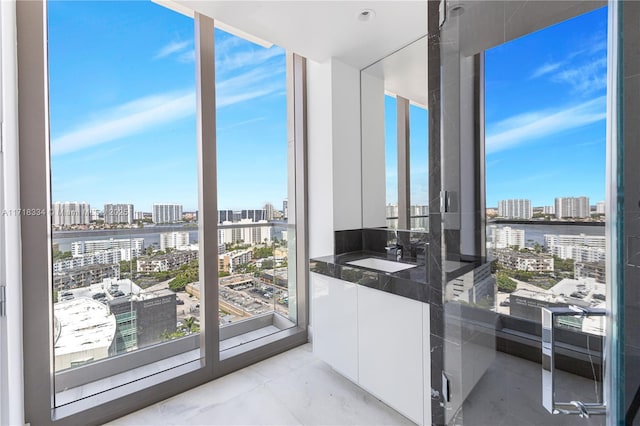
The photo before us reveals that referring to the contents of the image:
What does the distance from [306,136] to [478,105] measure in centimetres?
174

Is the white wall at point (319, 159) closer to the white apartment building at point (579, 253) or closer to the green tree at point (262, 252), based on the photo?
the green tree at point (262, 252)

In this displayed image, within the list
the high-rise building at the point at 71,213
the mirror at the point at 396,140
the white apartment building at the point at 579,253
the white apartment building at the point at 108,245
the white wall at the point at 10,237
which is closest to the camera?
the white apartment building at the point at 579,253

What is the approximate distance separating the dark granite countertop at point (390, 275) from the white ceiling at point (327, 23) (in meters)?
1.61

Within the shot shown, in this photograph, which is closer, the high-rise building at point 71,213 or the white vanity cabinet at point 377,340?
the white vanity cabinet at point 377,340

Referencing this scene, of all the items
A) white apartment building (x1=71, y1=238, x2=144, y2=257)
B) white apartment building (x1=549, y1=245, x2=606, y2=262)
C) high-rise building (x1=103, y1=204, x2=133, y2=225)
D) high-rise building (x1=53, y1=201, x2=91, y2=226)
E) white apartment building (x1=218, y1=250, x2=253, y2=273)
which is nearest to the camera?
white apartment building (x1=549, y1=245, x2=606, y2=262)

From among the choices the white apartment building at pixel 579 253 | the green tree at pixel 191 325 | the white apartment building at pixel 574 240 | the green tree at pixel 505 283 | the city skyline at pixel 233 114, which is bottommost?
the green tree at pixel 191 325

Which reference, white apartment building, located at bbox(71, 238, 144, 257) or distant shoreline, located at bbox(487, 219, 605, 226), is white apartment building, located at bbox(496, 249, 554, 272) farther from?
white apartment building, located at bbox(71, 238, 144, 257)

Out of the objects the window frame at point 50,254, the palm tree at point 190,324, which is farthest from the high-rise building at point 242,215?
the palm tree at point 190,324

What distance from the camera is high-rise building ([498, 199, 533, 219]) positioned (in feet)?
2.95

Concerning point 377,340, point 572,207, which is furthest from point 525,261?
point 377,340

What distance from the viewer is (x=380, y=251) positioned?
2.46 m

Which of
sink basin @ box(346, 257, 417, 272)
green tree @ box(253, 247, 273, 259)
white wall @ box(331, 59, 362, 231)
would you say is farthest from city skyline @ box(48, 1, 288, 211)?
sink basin @ box(346, 257, 417, 272)

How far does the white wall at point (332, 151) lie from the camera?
2.37m

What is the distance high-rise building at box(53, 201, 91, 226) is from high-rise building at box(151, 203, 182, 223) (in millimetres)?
382
